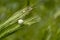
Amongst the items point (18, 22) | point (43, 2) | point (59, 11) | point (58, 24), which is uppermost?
point (43, 2)

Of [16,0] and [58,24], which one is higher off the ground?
[16,0]

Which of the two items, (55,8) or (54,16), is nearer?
(54,16)

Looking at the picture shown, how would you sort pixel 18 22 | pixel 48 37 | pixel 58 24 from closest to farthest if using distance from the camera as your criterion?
pixel 18 22, pixel 48 37, pixel 58 24

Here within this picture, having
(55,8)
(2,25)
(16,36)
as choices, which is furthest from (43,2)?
(2,25)

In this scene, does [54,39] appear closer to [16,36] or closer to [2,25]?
[16,36]

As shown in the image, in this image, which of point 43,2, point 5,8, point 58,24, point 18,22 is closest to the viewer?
point 18,22

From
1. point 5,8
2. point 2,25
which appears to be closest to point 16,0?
point 5,8
